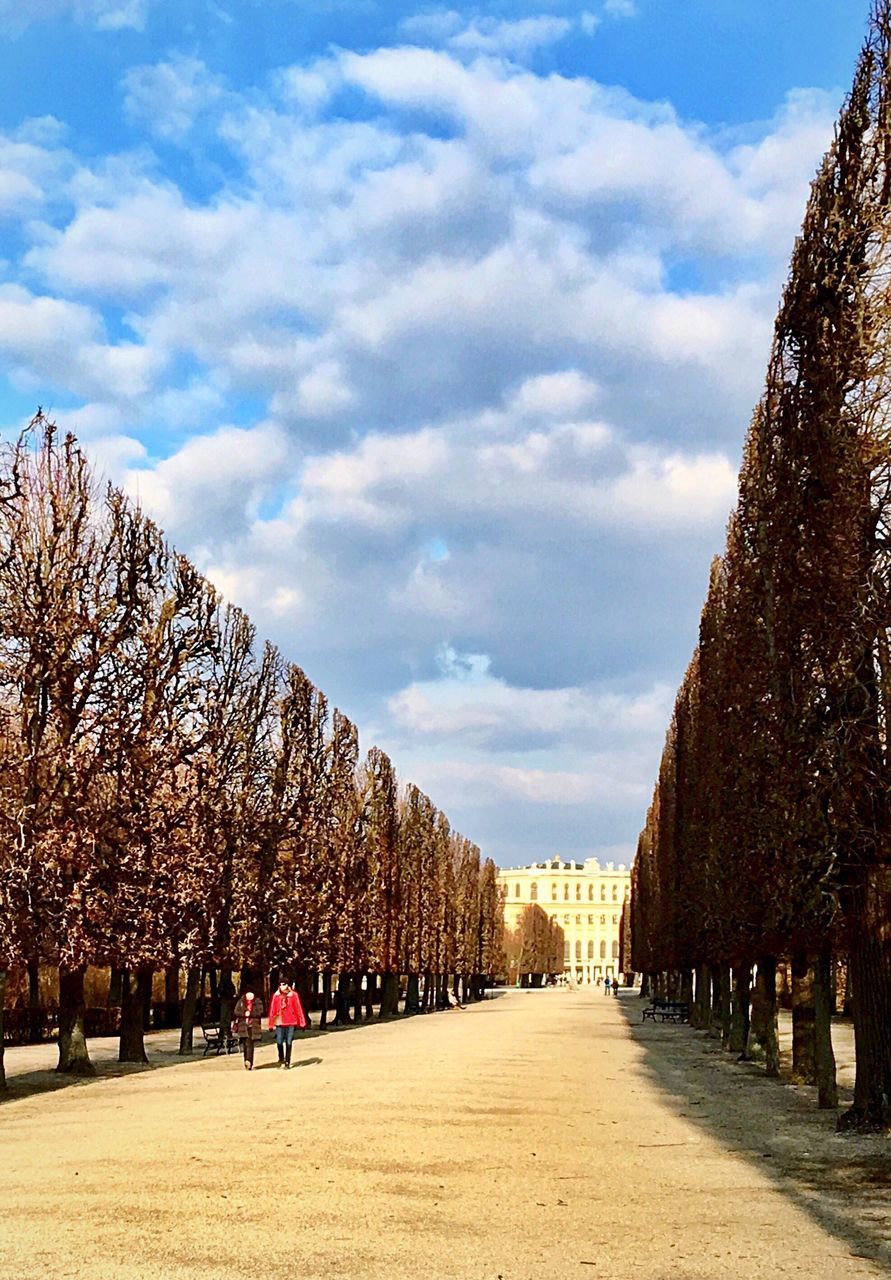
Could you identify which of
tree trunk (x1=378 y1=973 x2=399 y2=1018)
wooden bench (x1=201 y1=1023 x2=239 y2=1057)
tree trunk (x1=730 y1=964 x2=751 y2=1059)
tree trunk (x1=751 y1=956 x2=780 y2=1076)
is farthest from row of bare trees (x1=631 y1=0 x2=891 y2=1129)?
tree trunk (x1=378 y1=973 x2=399 y2=1018)

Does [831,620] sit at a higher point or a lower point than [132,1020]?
higher

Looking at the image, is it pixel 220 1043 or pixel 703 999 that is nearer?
pixel 220 1043

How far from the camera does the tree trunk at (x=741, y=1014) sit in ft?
111

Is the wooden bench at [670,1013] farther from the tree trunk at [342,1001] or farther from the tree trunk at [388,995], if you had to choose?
the tree trunk at [342,1001]

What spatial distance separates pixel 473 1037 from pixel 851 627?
90.6 ft

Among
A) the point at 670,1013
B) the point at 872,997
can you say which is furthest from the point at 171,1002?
the point at 872,997

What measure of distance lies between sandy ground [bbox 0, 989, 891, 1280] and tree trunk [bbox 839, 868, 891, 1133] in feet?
1.97

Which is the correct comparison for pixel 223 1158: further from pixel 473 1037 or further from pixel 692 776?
pixel 692 776

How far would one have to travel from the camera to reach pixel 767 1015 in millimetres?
31234

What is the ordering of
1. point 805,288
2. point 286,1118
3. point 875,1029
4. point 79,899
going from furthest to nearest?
1. point 79,899
2. point 805,288
3. point 286,1118
4. point 875,1029

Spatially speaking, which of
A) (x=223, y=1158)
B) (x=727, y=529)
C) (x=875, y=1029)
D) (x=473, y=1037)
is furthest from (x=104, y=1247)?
(x=473, y=1037)

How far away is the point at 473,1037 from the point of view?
42.6m

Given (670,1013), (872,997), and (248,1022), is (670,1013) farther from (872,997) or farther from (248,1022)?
(872,997)

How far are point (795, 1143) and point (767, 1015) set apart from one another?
1385 cm
